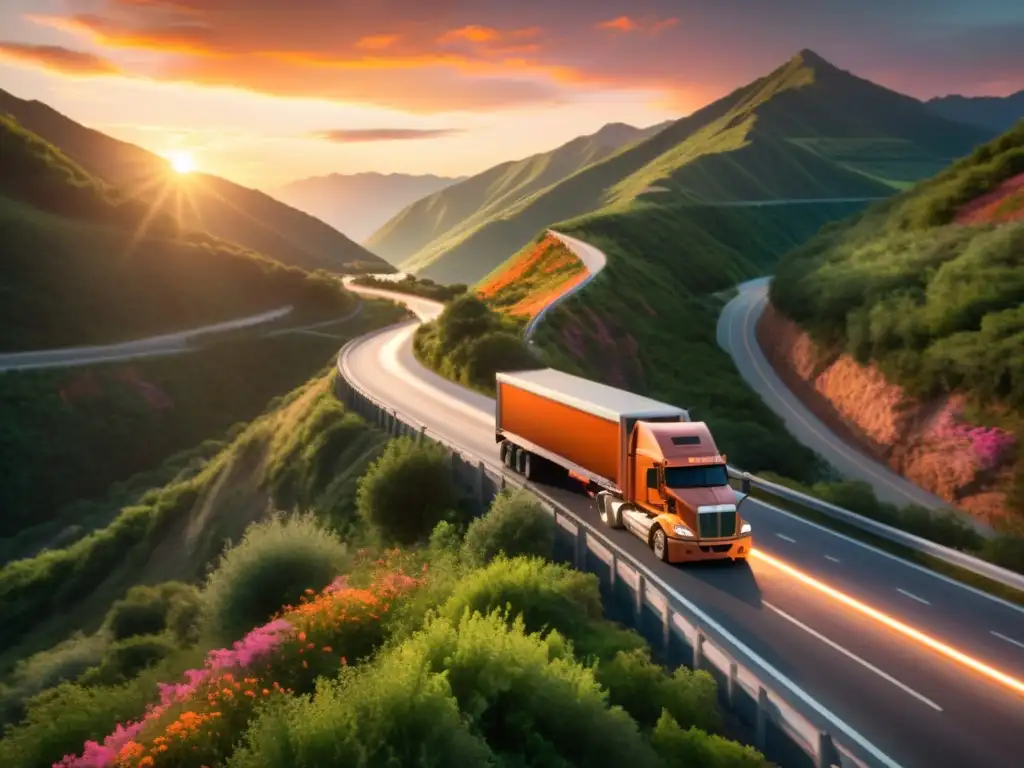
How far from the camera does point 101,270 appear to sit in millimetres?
101750

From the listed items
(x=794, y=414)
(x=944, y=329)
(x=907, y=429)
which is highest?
(x=944, y=329)

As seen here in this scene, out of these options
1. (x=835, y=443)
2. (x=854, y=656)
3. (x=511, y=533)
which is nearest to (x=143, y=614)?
(x=511, y=533)

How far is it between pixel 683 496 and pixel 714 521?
34.5 inches

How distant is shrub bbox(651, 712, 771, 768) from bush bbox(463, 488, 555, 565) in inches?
299

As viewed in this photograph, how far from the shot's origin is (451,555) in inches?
819

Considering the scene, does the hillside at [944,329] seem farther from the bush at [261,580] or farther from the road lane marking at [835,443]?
the bush at [261,580]

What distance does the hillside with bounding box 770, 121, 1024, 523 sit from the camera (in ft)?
126

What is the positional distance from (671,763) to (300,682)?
630cm

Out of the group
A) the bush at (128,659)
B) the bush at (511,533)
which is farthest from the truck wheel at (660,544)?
the bush at (128,659)

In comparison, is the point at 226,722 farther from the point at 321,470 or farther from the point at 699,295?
the point at 699,295

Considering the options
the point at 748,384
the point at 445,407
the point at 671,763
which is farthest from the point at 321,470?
the point at 748,384

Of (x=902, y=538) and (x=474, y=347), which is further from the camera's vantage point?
(x=474, y=347)

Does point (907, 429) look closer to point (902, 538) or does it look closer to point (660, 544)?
point (902, 538)

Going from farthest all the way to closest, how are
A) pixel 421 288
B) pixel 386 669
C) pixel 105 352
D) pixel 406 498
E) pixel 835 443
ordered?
pixel 421 288 → pixel 105 352 → pixel 835 443 → pixel 406 498 → pixel 386 669
